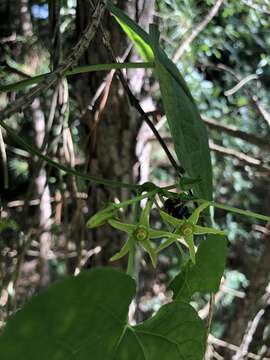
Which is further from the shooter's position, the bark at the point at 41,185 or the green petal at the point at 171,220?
the bark at the point at 41,185

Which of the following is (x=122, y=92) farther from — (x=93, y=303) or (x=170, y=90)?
(x=93, y=303)

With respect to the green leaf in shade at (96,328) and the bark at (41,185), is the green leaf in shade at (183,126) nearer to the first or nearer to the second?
the green leaf in shade at (96,328)

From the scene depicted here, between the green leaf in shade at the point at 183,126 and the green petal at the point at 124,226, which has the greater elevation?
the green leaf in shade at the point at 183,126

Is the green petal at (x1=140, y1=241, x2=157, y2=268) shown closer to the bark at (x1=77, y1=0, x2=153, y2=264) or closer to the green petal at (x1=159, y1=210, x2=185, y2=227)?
the green petal at (x1=159, y1=210, x2=185, y2=227)

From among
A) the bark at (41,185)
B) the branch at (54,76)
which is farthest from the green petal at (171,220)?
the bark at (41,185)

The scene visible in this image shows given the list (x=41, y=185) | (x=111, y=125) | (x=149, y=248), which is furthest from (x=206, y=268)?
(x=41, y=185)

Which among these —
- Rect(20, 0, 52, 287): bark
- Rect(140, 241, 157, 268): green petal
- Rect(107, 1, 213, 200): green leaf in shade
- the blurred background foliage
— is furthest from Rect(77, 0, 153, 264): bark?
Rect(140, 241, 157, 268): green petal

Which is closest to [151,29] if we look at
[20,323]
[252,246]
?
[20,323]
